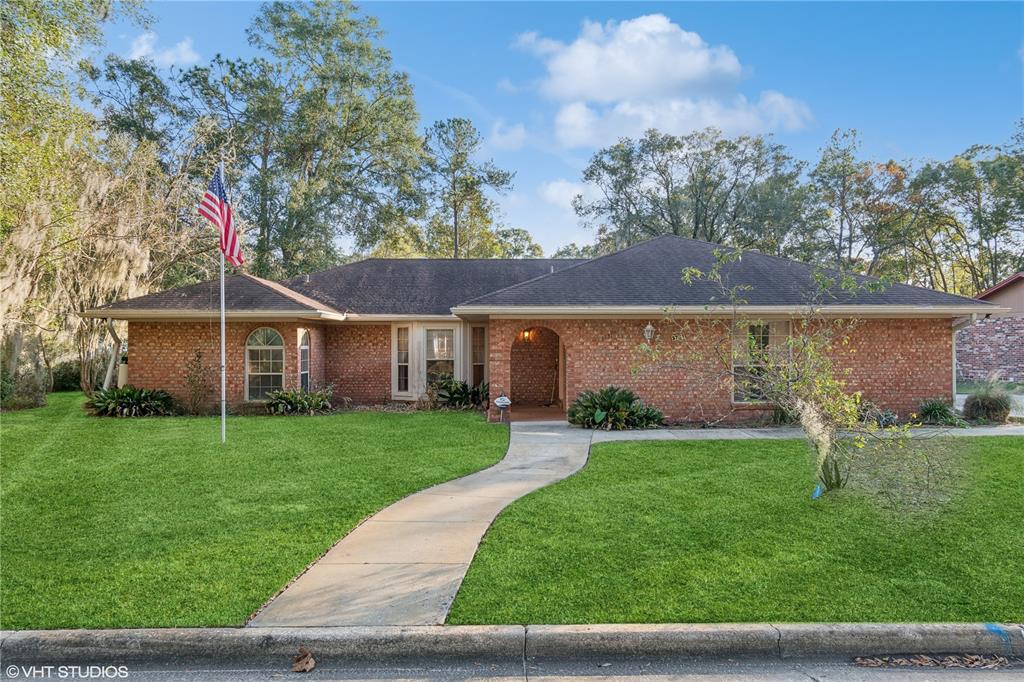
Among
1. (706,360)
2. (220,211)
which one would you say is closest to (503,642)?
(220,211)

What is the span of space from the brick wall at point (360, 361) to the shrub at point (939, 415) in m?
12.9

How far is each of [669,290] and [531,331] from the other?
15.3ft

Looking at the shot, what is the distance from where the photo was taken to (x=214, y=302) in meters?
13.3

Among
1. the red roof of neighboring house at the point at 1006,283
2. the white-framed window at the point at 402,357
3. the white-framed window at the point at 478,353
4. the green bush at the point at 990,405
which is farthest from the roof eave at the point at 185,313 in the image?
the red roof of neighboring house at the point at 1006,283

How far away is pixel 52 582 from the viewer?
4.09 metres

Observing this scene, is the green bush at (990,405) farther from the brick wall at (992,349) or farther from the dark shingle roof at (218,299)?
the dark shingle roof at (218,299)

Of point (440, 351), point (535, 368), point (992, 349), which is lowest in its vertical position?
point (535, 368)

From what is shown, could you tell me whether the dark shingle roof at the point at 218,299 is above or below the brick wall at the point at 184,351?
above

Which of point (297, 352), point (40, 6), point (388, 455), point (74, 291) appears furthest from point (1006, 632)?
point (74, 291)

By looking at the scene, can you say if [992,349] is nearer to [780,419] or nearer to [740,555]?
[780,419]

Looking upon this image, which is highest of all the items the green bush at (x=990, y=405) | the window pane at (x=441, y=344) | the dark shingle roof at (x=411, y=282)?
the dark shingle roof at (x=411, y=282)

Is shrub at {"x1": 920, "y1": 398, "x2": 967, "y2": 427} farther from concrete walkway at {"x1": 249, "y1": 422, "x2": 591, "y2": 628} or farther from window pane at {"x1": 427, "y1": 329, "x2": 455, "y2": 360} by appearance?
window pane at {"x1": 427, "y1": 329, "x2": 455, "y2": 360}

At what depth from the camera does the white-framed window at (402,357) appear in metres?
15.8

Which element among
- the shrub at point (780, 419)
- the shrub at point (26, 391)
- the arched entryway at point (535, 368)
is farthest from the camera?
the arched entryway at point (535, 368)
